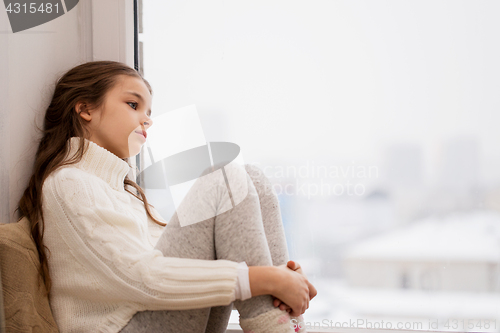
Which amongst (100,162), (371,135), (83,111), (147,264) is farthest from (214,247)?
(371,135)

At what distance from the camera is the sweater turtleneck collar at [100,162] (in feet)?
2.94

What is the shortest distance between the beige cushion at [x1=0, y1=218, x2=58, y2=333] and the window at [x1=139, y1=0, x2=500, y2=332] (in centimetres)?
57

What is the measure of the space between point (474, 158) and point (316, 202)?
510 millimetres

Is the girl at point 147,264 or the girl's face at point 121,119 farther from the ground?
the girl's face at point 121,119

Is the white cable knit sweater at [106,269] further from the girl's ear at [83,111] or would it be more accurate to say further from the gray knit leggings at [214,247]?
the girl's ear at [83,111]

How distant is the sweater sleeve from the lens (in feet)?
2.38

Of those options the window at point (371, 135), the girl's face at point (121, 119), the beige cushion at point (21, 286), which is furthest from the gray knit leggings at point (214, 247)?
the window at point (371, 135)

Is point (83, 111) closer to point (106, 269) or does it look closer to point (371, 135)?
point (106, 269)

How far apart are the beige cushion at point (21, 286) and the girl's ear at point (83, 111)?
34 centimetres

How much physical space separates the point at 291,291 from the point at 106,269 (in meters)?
0.37

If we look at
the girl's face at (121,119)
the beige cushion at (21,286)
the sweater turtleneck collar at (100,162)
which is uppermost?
the girl's face at (121,119)

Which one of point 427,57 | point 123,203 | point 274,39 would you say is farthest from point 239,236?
point 427,57

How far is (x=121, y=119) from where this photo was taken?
3.26 feet

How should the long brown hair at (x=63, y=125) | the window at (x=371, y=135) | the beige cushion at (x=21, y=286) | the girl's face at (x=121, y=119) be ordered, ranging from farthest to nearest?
1. the window at (x=371, y=135)
2. the girl's face at (x=121, y=119)
3. the long brown hair at (x=63, y=125)
4. the beige cushion at (x=21, y=286)
